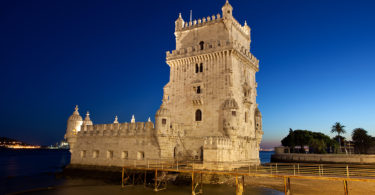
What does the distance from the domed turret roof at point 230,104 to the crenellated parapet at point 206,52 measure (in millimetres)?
6065

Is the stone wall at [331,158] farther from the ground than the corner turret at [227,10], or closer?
closer

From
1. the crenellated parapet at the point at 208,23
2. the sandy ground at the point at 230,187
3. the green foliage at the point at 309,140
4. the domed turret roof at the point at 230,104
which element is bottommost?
the sandy ground at the point at 230,187

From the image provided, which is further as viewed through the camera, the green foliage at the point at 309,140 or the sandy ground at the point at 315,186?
the green foliage at the point at 309,140

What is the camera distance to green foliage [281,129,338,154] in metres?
64.4

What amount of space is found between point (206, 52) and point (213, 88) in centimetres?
466

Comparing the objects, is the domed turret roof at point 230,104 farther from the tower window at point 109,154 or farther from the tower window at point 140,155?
the tower window at point 109,154

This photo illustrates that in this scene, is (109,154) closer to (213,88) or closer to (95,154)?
(95,154)

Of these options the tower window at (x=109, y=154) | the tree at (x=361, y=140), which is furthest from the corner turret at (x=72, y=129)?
the tree at (x=361, y=140)

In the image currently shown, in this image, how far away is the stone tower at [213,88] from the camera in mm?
30078

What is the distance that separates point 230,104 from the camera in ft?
94.8

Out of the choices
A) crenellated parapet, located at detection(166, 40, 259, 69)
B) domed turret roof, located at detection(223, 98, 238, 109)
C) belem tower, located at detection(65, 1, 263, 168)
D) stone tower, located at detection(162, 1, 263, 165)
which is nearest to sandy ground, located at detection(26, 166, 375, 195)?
belem tower, located at detection(65, 1, 263, 168)

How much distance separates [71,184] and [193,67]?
1992cm

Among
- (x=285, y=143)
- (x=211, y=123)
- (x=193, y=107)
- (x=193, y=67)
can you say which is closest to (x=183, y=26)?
(x=193, y=67)

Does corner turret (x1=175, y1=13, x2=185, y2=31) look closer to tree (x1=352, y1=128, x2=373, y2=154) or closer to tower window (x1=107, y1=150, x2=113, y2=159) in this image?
tower window (x1=107, y1=150, x2=113, y2=159)
